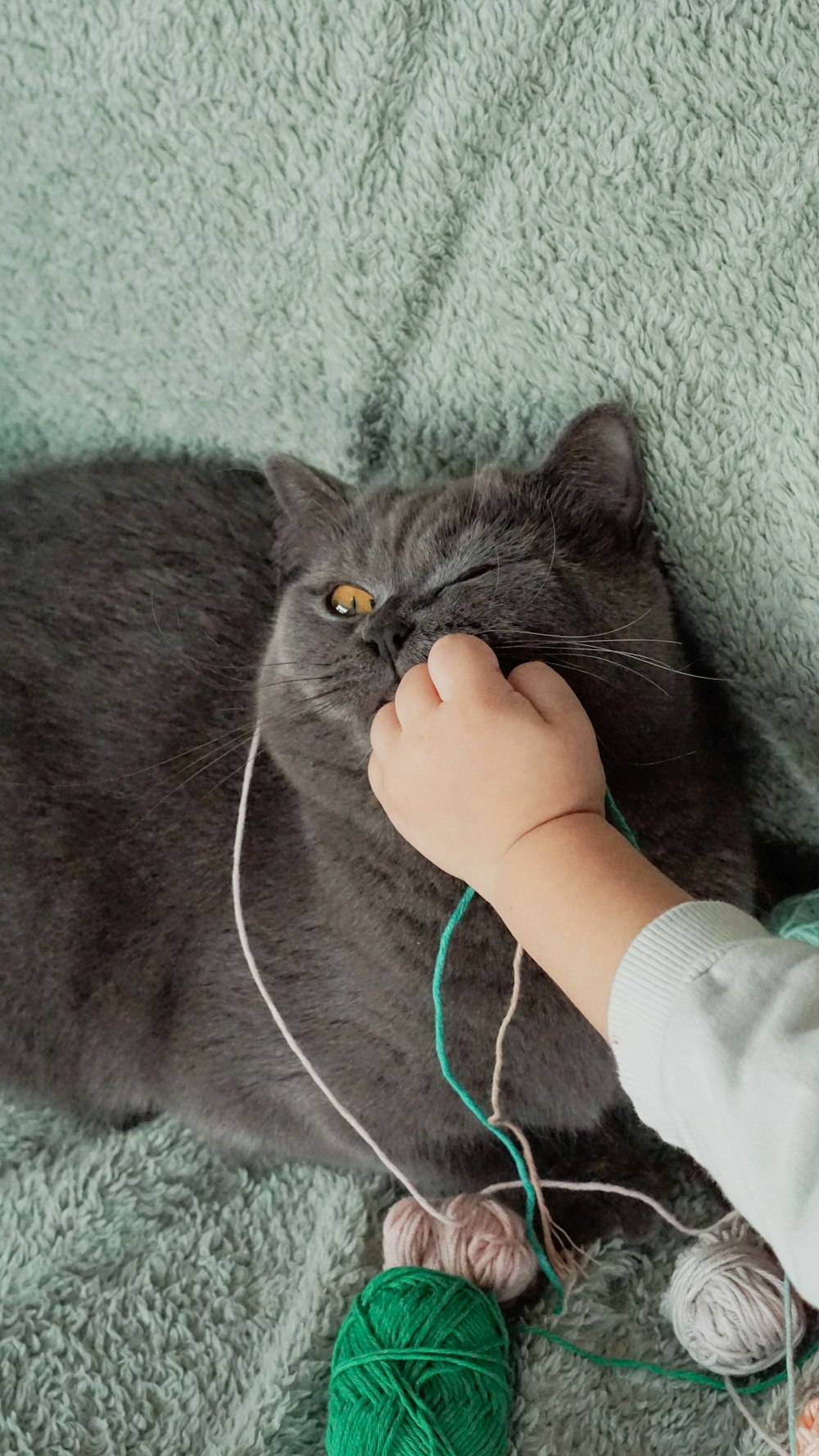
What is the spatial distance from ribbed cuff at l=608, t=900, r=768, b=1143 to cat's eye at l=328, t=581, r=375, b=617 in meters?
0.40

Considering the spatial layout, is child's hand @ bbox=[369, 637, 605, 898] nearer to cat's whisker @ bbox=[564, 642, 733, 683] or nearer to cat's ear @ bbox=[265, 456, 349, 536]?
cat's whisker @ bbox=[564, 642, 733, 683]

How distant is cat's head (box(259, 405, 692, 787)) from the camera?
2.70 feet

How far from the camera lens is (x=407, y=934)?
3.06 ft

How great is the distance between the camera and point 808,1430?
0.80 meters

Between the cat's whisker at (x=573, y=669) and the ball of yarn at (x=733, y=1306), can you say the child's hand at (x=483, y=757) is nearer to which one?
the cat's whisker at (x=573, y=669)

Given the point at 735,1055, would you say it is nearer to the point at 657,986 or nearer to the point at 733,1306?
the point at 657,986

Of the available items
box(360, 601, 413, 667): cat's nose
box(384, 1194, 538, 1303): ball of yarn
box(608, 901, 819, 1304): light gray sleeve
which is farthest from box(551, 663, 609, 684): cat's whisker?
box(384, 1194, 538, 1303): ball of yarn

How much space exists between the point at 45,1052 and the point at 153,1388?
367 mm

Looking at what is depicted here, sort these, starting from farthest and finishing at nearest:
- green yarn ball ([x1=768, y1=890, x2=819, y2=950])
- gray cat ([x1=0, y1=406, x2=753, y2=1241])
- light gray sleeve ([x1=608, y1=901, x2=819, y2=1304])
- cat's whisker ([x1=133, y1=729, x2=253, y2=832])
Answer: cat's whisker ([x1=133, y1=729, x2=253, y2=832])
green yarn ball ([x1=768, y1=890, x2=819, y2=950])
gray cat ([x1=0, y1=406, x2=753, y2=1241])
light gray sleeve ([x1=608, y1=901, x2=819, y2=1304])

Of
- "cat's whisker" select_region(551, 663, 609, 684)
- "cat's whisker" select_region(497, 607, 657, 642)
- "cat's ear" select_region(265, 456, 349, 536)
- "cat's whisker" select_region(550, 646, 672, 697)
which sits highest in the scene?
"cat's whisker" select_region(497, 607, 657, 642)

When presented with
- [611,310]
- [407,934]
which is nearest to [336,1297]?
[407,934]

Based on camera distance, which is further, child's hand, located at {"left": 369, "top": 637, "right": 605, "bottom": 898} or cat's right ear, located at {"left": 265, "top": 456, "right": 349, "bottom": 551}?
cat's right ear, located at {"left": 265, "top": 456, "right": 349, "bottom": 551}

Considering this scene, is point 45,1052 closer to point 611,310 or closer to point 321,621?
point 321,621

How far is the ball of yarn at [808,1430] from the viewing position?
785mm
